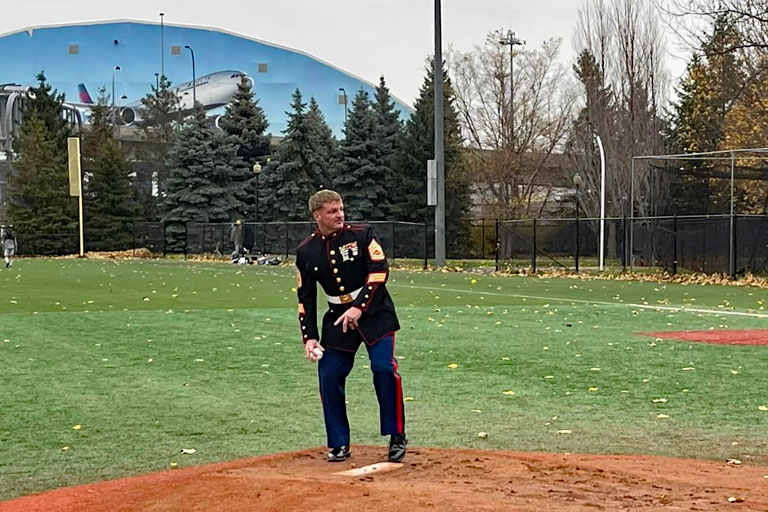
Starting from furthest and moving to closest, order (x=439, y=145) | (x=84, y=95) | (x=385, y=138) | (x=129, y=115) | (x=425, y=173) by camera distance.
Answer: (x=84, y=95), (x=129, y=115), (x=385, y=138), (x=425, y=173), (x=439, y=145)

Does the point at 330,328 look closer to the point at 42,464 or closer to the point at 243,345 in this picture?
the point at 42,464

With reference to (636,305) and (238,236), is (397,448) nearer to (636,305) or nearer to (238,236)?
(636,305)

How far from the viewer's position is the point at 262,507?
5918 millimetres

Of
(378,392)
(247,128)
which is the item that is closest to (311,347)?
(378,392)

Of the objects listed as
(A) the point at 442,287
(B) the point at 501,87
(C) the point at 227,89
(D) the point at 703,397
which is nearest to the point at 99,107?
(C) the point at 227,89

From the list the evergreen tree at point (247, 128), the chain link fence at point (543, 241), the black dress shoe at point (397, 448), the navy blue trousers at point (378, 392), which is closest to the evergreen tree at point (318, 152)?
the evergreen tree at point (247, 128)

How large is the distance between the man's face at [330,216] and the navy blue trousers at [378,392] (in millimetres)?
830

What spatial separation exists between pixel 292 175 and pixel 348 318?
195ft

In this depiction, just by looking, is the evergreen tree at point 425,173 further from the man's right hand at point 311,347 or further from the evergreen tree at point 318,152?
the man's right hand at point 311,347

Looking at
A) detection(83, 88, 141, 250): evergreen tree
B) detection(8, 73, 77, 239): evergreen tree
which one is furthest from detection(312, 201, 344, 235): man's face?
detection(83, 88, 141, 250): evergreen tree

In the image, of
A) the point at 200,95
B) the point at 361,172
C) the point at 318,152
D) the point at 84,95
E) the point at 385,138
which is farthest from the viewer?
the point at 84,95

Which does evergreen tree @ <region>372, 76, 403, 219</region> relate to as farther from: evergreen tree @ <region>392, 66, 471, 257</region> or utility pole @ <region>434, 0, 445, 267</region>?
utility pole @ <region>434, 0, 445, 267</region>

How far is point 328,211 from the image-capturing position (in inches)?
294

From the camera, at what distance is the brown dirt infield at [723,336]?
49.8 ft
